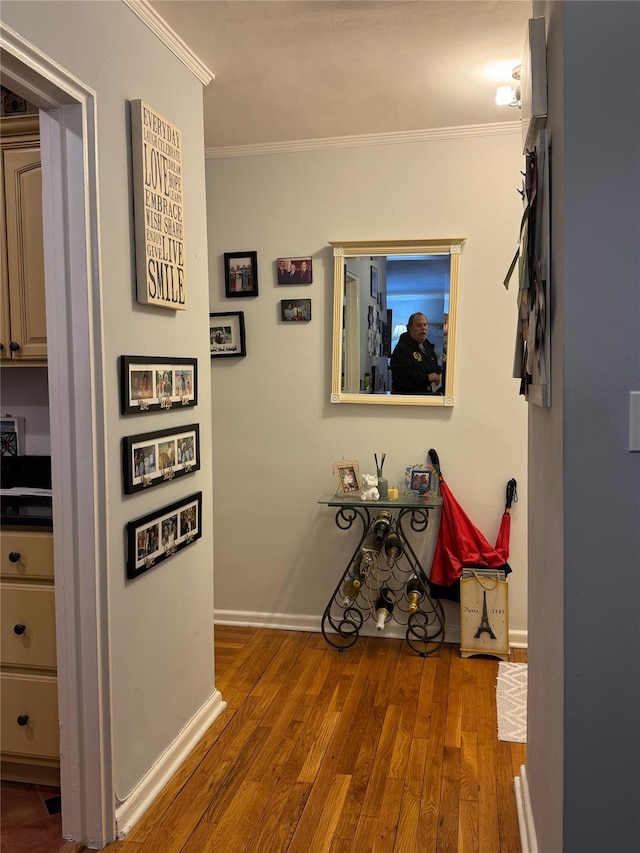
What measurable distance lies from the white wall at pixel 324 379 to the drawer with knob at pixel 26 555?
1.70 m

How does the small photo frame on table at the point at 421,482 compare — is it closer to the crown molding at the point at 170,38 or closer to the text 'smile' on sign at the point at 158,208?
the text 'smile' on sign at the point at 158,208

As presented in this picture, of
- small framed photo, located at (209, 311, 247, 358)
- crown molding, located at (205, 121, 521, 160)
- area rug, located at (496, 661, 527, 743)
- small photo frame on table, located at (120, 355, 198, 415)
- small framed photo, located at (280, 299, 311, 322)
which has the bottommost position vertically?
area rug, located at (496, 661, 527, 743)

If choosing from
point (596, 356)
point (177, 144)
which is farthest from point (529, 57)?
point (177, 144)

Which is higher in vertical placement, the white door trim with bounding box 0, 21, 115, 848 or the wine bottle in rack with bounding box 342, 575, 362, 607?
the white door trim with bounding box 0, 21, 115, 848

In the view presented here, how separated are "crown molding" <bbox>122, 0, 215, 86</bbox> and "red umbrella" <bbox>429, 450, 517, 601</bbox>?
205 cm

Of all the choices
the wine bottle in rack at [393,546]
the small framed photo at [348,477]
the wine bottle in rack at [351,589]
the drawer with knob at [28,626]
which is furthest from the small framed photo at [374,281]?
the drawer with knob at [28,626]

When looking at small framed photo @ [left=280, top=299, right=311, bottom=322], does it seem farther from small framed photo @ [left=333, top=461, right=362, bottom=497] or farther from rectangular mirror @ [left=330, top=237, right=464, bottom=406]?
small framed photo @ [left=333, top=461, right=362, bottom=497]

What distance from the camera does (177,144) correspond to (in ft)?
8.25

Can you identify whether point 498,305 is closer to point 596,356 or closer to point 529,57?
point 529,57

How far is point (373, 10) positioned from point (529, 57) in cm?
92

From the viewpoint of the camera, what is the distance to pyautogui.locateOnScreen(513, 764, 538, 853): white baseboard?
1.99m

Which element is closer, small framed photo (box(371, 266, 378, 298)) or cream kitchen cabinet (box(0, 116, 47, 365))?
cream kitchen cabinet (box(0, 116, 47, 365))

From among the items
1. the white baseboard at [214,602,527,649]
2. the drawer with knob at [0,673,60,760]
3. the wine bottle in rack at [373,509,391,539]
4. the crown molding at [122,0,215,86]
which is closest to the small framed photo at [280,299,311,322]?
the wine bottle in rack at [373,509,391,539]

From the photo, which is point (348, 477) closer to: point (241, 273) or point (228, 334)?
point (228, 334)
